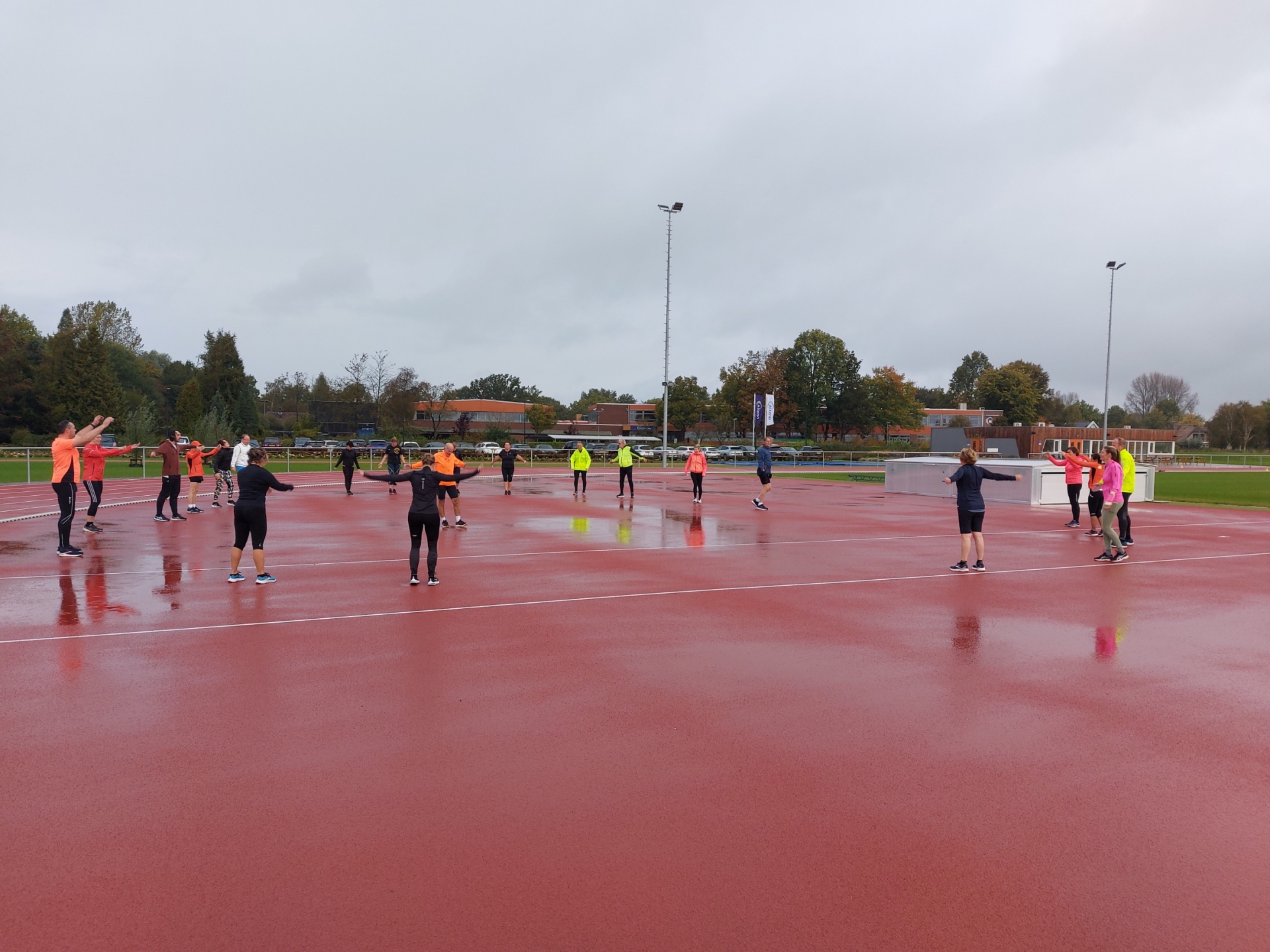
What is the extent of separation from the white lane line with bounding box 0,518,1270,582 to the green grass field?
8912mm

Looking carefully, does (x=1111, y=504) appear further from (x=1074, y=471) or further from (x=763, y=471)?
(x=763, y=471)

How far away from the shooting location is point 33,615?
357 inches

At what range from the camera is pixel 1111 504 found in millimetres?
13812

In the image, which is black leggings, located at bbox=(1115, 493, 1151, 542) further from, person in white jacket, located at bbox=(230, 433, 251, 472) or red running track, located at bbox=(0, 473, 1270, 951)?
person in white jacket, located at bbox=(230, 433, 251, 472)

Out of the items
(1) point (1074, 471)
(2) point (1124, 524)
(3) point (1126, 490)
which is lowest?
(2) point (1124, 524)

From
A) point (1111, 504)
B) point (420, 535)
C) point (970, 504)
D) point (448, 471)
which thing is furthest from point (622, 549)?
point (1111, 504)

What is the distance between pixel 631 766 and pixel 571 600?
5.11 m

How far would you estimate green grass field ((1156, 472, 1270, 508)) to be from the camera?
1104 inches

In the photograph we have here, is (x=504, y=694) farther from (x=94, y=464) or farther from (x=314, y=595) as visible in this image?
(x=94, y=464)

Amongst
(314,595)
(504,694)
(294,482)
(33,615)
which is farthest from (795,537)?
(294,482)

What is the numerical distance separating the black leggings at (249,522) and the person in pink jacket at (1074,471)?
1442 cm

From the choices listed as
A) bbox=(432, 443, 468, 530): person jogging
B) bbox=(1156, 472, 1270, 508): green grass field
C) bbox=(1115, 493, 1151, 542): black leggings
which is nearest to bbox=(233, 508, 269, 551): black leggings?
bbox=(432, 443, 468, 530): person jogging

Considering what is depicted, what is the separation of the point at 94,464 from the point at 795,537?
1388 cm

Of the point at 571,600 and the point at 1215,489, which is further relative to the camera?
the point at 1215,489
